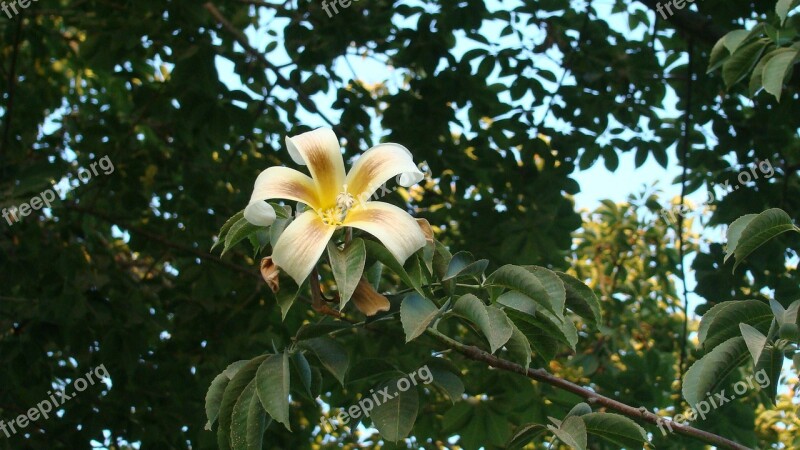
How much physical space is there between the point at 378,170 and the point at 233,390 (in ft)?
1.28

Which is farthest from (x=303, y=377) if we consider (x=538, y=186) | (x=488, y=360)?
(x=538, y=186)

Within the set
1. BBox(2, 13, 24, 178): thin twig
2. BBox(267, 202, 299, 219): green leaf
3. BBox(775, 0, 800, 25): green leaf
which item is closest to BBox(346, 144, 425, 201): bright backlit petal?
BBox(267, 202, 299, 219): green leaf

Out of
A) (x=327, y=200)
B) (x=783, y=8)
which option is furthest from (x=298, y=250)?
(x=783, y=8)

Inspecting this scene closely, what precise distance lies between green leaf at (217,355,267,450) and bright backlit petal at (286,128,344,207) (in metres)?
0.27

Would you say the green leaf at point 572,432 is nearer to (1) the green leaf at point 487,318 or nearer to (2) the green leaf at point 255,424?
(1) the green leaf at point 487,318

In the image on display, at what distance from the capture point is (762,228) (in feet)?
4.68

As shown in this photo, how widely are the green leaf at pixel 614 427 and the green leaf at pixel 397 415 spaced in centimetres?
26

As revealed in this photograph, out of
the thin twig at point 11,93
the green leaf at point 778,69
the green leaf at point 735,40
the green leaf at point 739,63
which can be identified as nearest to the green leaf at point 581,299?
the green leaf at point 778,69

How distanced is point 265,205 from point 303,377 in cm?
29

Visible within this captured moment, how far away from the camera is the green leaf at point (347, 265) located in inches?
48.6

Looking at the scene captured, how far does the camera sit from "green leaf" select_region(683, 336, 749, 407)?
1.36m

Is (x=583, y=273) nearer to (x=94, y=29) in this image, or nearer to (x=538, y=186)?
(x=538, y=186)

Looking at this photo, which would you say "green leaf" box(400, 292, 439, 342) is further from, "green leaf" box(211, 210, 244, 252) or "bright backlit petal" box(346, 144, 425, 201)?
"green leaf" box(211, 210, 244, 252)

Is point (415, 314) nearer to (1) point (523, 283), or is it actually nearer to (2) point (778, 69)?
(1) point (523, 283)
